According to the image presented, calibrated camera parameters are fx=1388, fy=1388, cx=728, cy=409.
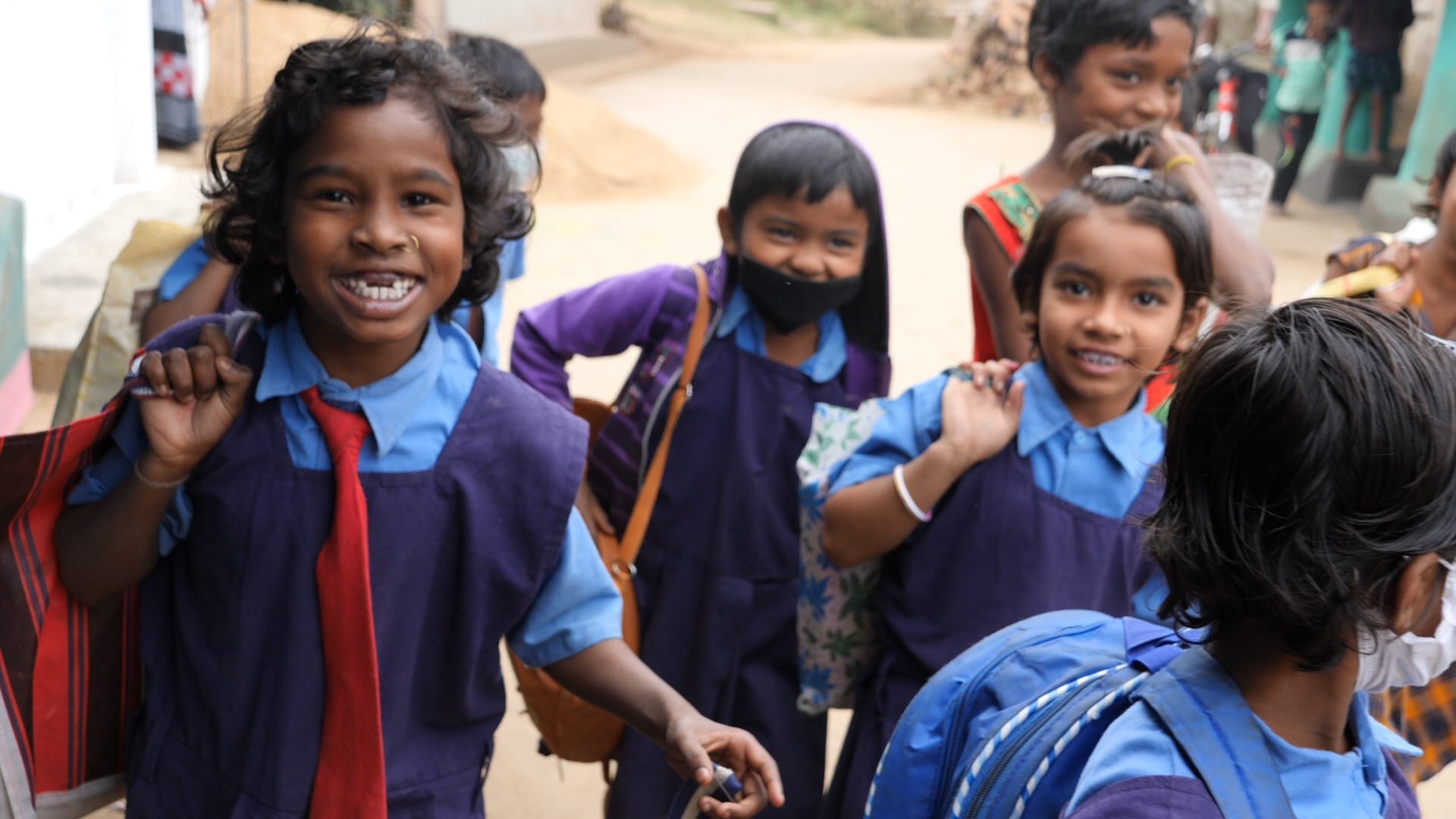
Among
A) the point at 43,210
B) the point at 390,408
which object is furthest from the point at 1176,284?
the point at 43,210

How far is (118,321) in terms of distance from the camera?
101 inches

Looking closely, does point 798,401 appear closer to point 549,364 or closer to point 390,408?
point 549,364

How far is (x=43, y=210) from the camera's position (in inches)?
247

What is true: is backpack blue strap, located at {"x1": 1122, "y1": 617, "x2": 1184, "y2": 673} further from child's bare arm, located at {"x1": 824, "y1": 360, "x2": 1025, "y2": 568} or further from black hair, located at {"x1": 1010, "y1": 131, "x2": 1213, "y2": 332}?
black hair, located at {"x1": 1010, "y1": 131, "x2": 1213, "y2": 332}

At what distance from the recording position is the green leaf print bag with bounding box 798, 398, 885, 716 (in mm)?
2318

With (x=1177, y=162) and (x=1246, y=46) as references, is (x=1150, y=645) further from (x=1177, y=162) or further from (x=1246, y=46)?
(x=1246, y=46)

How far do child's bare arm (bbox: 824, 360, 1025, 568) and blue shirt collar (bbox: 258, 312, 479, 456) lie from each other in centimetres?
72

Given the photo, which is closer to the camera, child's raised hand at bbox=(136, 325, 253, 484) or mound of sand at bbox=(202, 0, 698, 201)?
child's raised hand at bbox=(136, 325, 253, 484)

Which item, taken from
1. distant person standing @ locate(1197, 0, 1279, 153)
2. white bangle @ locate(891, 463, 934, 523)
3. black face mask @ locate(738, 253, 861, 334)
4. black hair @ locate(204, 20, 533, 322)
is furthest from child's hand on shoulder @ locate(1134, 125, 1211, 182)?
distant person standing @ locate(1197, 0, 1279, 153)

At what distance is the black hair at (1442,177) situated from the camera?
3098 mm

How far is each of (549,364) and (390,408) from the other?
3.56ft

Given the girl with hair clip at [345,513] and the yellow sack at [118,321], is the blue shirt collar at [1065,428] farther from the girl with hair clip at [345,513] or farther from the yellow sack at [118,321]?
the yellow sack at [118,321]

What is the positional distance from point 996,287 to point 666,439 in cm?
75

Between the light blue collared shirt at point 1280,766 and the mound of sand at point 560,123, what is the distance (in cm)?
1011
